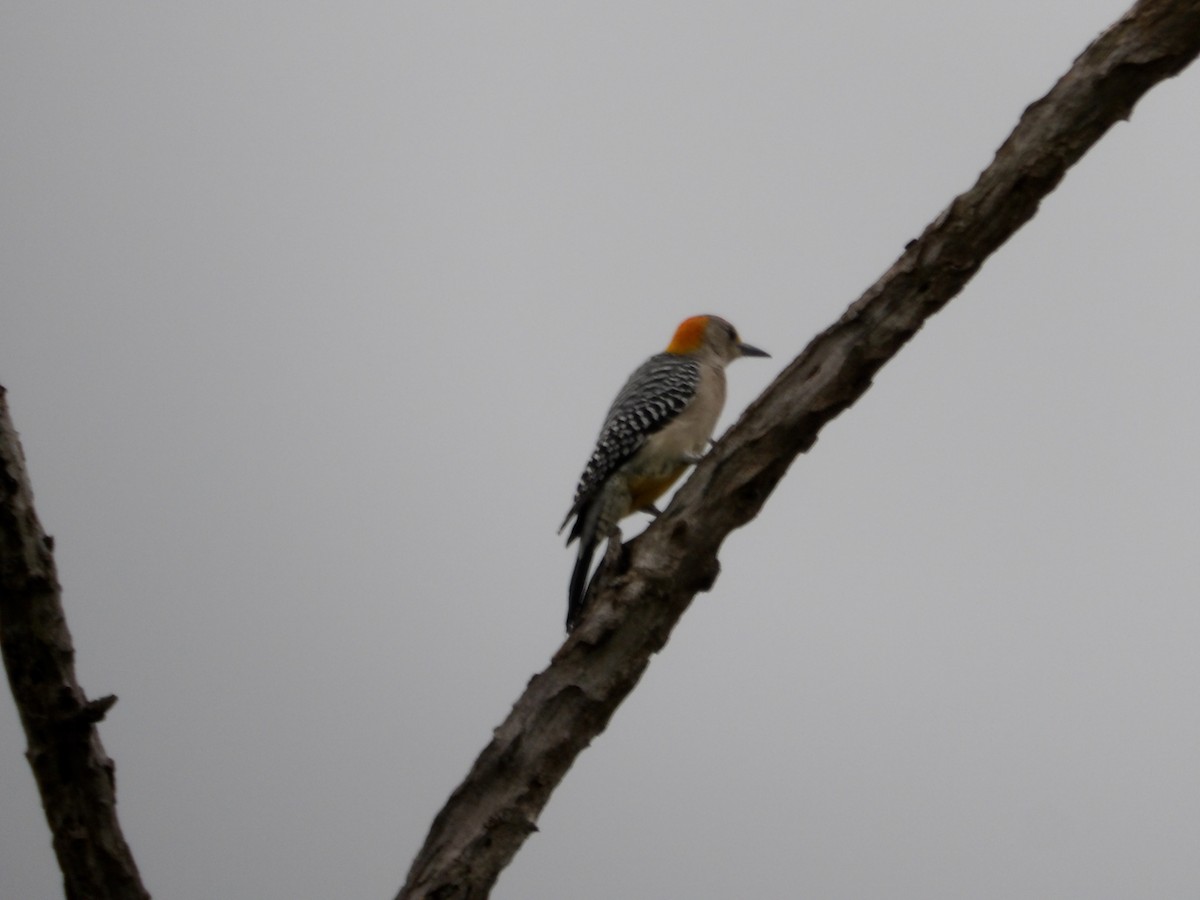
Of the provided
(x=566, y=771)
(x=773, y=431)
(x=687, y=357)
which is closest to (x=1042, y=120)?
(x=773, y=431)

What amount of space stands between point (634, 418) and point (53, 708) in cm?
375

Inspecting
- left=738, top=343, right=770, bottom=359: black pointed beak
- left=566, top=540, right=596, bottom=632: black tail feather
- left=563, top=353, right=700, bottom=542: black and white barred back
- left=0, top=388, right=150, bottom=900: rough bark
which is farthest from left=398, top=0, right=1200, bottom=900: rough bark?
left=738, top=343, right=770, bottom=359: black pointed beak

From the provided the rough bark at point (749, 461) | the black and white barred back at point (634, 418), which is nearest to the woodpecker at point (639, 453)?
the black and white barred back at point (634, 418)

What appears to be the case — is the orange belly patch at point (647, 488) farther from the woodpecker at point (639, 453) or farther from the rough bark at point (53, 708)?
the rough bark at point (53, 708)

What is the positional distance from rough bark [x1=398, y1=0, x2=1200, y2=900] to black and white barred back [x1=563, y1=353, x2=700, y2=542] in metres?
2.48

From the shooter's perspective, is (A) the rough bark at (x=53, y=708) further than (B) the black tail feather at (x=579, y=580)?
No

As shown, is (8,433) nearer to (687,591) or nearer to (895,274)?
(687,591)

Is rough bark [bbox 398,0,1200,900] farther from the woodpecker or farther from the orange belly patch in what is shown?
the orange belly patch

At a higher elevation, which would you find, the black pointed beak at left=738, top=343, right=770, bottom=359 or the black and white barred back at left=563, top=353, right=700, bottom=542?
the black pointed beak at left=738, top=343, right=770, bottom=359

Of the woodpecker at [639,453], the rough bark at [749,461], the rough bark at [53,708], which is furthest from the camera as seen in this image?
the woodpecker at [639,453]

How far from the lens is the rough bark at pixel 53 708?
362 centimetres

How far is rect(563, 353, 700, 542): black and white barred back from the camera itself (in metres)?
6.79

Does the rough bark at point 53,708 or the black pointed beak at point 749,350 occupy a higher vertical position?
the black pointed beak at point 749,350

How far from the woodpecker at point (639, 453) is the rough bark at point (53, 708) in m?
2.90
